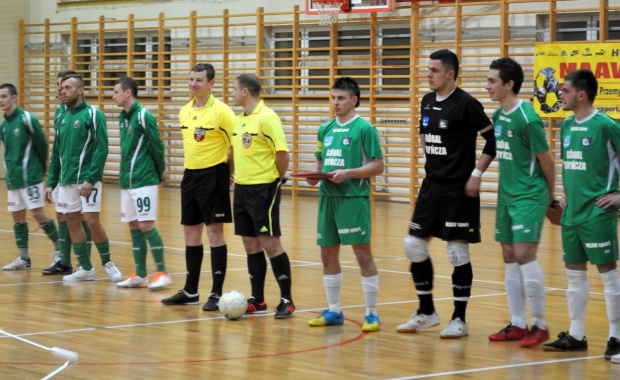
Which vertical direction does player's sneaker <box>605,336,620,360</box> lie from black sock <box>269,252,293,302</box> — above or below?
below

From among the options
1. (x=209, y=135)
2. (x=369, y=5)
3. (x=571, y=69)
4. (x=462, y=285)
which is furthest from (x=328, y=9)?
(x=462, y=285)

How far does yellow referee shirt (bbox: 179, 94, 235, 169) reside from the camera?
7328 millimetres

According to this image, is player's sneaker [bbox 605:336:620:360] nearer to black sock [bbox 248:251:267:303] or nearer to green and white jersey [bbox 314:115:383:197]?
green and white jersey [bbox 314:115:383:197]

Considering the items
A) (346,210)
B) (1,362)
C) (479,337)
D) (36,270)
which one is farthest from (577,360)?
(36,270)

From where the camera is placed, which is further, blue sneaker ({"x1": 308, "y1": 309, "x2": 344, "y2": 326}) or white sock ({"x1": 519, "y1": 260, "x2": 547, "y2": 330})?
blue sneaker ({"x1": 308, "y1": 309, "x2": 344, "y2": 326})

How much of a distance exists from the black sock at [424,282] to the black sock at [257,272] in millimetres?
1243

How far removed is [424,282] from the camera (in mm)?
6348

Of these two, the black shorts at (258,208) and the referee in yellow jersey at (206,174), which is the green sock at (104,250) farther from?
the black shorts at (258,208)

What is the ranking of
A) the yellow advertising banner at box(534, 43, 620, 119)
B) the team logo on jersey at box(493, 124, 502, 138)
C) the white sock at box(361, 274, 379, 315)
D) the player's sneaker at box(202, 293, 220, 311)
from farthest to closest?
the yellow advertising banner at box(534, 43, 620, 119) < the player's sneaker at box(202, 293, 220, 311) < the white sock at box(361, 274, 379, 315) < the team logo on jersey at box(493, 124, 502, 138)

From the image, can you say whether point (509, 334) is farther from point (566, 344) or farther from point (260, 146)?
point (260, 146)

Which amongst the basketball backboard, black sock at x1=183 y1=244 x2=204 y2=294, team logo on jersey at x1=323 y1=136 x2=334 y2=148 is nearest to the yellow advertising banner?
the basketball backboard

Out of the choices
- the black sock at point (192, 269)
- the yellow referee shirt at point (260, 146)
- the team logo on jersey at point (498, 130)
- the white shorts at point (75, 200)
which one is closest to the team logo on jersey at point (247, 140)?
the yellow referee shirt at point (260, 146)

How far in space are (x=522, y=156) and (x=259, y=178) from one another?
1956 millimetres

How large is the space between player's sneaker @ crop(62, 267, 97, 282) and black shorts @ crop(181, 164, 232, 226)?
161 centimetres
